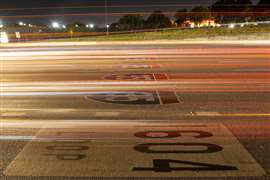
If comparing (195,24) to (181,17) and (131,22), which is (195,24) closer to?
(181,17)

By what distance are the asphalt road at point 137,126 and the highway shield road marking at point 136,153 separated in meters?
0.01

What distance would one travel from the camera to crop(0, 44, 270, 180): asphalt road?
6.29m

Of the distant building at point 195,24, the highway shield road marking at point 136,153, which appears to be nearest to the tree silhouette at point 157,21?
the distant building at point 195,24

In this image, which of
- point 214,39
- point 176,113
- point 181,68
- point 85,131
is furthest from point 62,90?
point 214,39

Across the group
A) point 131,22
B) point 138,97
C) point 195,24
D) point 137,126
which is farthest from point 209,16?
point 137,126

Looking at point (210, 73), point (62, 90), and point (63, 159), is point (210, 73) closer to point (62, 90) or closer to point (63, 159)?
point (62, 90)

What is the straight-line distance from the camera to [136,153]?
693 cm

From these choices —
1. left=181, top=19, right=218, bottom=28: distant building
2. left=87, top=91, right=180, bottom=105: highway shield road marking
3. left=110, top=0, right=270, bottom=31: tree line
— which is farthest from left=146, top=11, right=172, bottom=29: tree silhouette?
left=87, top=91, right=180, bottom=105: highway shield road marking

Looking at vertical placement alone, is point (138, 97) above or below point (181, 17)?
below

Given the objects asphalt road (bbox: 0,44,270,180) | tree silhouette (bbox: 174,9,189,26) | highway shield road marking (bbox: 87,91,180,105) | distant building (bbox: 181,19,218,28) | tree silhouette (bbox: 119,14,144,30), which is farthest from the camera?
tree silhouette (bbox: 174,9,189,26)

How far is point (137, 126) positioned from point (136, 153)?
1.75m

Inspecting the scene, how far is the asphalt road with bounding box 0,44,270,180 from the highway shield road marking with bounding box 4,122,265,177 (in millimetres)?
13

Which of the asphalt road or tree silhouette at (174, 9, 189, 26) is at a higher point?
tree silhouette at (174, 9, 189, 26)

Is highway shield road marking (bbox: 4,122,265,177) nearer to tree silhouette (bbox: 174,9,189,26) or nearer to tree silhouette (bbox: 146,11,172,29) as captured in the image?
tree silhouette (bbox: 146,11,172,29)
